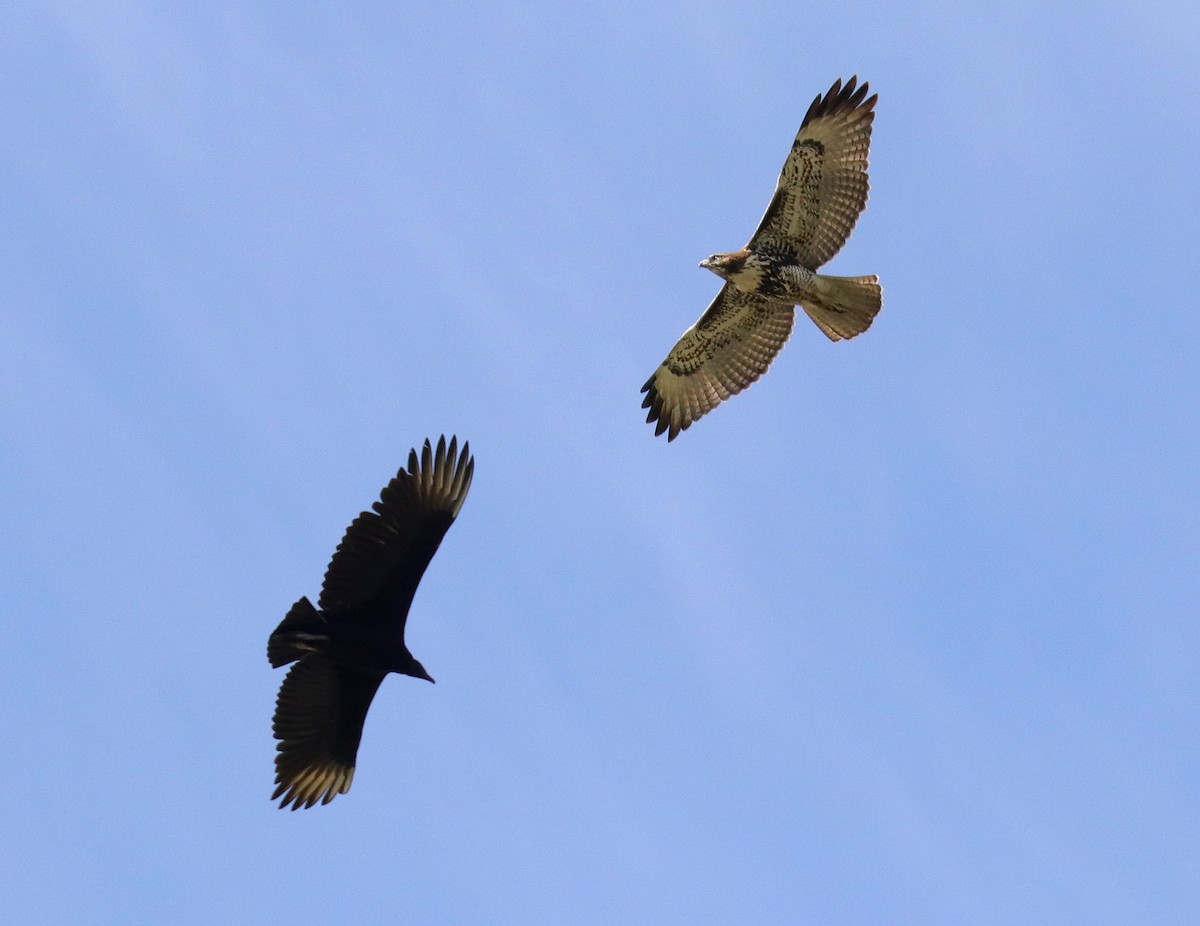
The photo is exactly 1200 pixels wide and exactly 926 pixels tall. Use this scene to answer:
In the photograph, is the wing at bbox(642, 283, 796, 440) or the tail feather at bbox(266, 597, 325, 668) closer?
the tail feather at bbox(266, 597, 325, 668)

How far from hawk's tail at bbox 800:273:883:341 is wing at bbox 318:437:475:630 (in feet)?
14.5

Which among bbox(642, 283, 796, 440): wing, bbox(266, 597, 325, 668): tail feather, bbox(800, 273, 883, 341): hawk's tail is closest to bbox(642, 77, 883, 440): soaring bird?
bbox(800, 273, 883, 341): hawk's tail

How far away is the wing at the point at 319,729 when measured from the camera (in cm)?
1511

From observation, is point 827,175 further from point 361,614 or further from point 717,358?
point 361,614

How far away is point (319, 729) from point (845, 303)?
694cm

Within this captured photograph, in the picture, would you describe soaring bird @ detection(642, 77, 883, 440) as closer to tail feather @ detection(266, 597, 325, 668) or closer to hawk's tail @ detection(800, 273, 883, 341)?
hawk's tail @ detection(800, 273, 883, 341)

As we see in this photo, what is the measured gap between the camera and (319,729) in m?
15.3

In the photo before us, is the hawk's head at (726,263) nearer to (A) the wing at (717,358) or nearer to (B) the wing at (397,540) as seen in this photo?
(A) the wing at (717,358)

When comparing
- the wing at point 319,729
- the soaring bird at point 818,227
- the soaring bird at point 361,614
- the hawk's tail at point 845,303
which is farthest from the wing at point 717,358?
the wing at point 319,729

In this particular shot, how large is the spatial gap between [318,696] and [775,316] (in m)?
6.66

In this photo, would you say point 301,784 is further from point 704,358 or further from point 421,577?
point 704,358

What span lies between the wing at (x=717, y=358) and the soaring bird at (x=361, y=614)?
13.5 feet

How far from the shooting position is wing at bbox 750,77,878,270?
16.4 metres

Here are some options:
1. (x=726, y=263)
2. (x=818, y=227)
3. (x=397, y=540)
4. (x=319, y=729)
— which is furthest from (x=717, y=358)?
(x=319, y=729)
